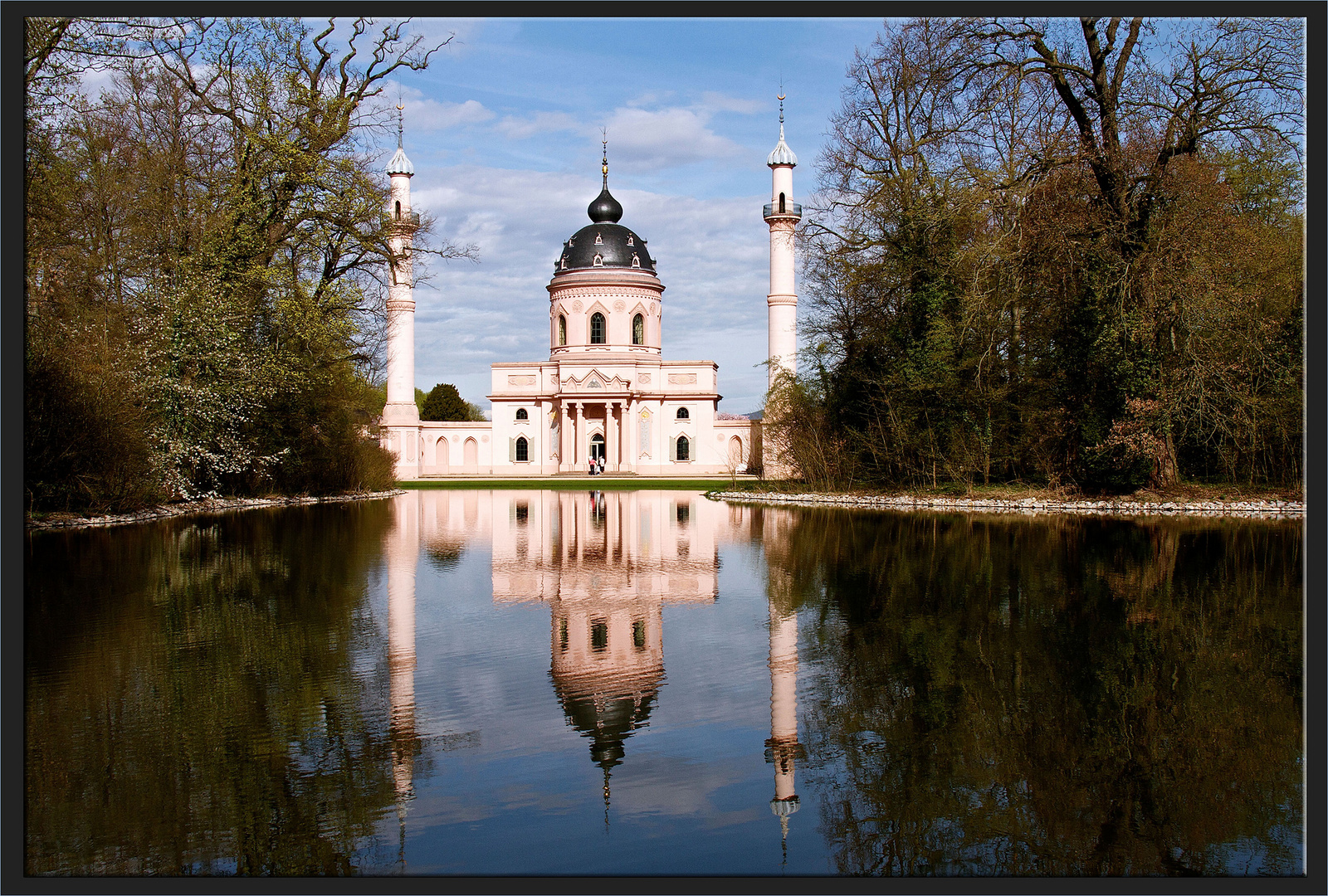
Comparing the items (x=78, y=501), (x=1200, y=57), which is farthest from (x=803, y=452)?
(x=78, y=501)

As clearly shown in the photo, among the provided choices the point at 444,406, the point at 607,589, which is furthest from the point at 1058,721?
the point at 444,406

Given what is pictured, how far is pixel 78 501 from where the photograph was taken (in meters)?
16.1

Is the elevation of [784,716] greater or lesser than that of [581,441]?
lesser

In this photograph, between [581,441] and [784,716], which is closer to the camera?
[784,716]

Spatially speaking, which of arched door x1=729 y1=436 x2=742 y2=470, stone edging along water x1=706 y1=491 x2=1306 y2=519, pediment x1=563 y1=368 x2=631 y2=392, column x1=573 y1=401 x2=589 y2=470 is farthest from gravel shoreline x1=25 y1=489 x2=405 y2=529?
arched door x1=729 y1=436 x2=742 y2=470

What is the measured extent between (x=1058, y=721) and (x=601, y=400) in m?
50.4

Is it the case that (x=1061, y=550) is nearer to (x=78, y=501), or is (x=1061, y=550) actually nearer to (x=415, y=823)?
(x=415, y=823)

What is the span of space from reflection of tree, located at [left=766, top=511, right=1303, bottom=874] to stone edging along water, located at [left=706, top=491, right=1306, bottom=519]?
8960 millimetres

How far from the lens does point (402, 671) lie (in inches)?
230

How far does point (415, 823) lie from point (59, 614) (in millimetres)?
5272

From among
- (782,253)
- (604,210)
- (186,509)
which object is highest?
(604,210)

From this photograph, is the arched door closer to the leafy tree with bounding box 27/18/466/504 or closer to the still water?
the leafy tree with bounding box 27/18/466/504

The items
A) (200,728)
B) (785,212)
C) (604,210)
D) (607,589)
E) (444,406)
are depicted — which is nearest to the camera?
(200,728)

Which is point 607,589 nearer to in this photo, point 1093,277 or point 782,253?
point 1093,277
